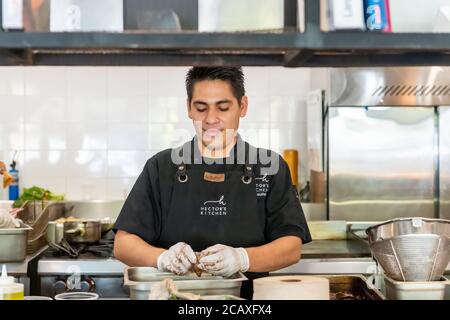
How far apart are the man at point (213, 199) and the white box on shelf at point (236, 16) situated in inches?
34.5

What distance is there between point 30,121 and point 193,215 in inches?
105

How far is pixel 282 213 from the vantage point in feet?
9.04

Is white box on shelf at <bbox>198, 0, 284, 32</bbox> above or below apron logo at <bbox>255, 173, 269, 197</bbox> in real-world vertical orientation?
above

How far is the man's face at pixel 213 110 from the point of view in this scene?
2.74 m

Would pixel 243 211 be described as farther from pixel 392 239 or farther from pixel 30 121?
pixel 30 121

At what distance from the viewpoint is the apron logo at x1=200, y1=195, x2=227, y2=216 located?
2.72 metres

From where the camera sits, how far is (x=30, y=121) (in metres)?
5.04

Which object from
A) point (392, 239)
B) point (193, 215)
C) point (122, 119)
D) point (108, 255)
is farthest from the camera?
point (122, 119)

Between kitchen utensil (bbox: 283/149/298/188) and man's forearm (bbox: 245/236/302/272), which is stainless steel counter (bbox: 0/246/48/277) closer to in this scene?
man's forearm (bbox: 245/236/302/272)

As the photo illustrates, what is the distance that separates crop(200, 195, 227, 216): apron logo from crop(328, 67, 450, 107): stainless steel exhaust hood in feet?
6.35

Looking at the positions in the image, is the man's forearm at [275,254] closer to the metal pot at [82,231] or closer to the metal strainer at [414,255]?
the metal strainer at [414,255]

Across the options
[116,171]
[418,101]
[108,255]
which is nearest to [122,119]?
[116,171]

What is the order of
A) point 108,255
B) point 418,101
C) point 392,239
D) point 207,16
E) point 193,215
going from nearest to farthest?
point 207,16
point 392,239
point 193,215
point 108,255
point 418,101

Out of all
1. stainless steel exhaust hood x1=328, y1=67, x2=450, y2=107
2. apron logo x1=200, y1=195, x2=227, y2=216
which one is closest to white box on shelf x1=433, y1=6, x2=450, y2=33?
apron logo x1=200, y1=195, x2=227, y2=216
